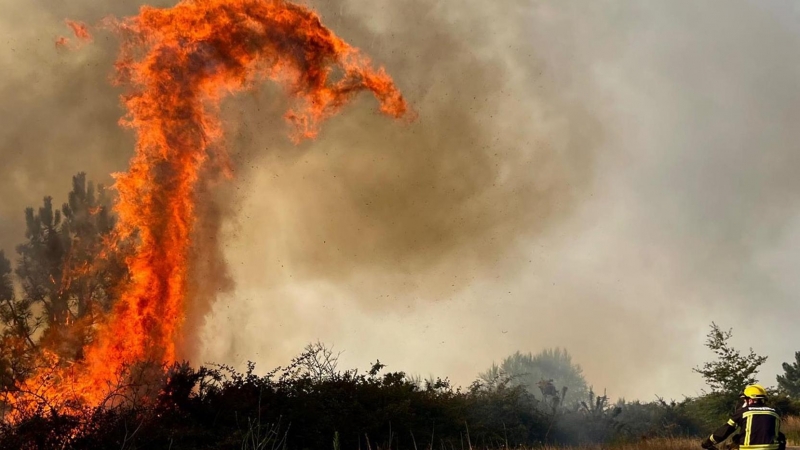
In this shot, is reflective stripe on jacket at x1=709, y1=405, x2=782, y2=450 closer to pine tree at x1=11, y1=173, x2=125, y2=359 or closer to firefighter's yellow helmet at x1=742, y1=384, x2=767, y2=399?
firefighter's yellow helmet at x1=742, y1=384, x2=767, y2=399

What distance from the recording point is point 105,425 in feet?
47.5

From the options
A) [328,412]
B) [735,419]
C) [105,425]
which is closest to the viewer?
[735,419]

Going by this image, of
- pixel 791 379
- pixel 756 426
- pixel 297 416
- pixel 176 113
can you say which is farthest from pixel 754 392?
pixel 791 379

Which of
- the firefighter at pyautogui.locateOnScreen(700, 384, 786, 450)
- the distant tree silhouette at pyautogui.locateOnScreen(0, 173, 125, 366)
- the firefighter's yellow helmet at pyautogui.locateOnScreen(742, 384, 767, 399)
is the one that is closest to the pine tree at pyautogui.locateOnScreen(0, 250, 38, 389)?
the distant tree silhouette at pyautogui.locateOnScreen(0, 173, 125, 366)

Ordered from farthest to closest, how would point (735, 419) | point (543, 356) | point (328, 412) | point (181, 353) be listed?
point (543, 356)
point (181, 353)
point (328, 412)
point (735, 419)

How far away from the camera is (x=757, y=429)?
32.1ft

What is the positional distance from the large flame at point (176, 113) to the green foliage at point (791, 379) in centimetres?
4220

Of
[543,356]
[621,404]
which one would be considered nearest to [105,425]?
[621,404]

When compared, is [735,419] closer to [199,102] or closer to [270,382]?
[270,382]

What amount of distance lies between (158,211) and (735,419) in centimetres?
2113

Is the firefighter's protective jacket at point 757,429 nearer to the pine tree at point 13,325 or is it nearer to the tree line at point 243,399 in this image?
the tree line at point 243,399

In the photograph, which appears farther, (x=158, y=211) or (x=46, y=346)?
(x=46, y=346)

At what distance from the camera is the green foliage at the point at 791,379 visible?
4588 cm

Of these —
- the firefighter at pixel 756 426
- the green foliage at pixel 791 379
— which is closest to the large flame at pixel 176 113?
the firefighter at pixel 756 426
